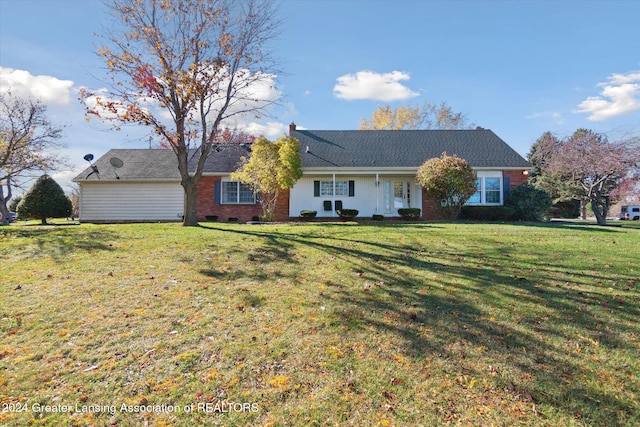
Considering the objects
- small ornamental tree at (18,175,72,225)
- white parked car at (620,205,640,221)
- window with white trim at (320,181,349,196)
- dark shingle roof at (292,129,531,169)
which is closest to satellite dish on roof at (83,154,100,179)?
small ornamental tree at (18,175,72,225)

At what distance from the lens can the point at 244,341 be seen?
12.6ft

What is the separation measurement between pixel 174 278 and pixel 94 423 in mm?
3231

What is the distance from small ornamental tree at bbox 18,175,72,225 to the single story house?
40.6 inches

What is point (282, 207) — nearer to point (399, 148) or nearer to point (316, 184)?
point (316, 184)

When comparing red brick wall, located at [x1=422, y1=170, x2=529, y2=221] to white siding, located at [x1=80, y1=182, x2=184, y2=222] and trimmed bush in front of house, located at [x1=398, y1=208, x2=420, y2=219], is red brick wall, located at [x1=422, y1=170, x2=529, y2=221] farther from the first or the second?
white siding, located at [x1=80, y1=182, x2=184, y2=222]

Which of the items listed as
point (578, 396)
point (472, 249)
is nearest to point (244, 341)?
point (578, 396)

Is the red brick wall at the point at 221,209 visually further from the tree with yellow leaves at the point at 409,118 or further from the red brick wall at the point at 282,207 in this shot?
the tree with yellow leaves at the point at 409,118

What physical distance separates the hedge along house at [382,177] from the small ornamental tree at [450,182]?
2.44 meters

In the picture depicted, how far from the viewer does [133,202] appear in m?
19.4

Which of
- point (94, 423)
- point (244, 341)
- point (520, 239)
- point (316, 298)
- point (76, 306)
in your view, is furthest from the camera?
point (520, 239)

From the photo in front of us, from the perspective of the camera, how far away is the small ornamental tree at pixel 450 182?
1496 cm

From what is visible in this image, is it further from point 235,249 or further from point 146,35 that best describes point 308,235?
point 146,35

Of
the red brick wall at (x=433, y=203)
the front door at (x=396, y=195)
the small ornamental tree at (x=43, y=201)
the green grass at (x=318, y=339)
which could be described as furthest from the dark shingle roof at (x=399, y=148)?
the small ornamental tree at (x=43, y=201)

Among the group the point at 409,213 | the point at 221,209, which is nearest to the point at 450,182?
the point at 409,213
